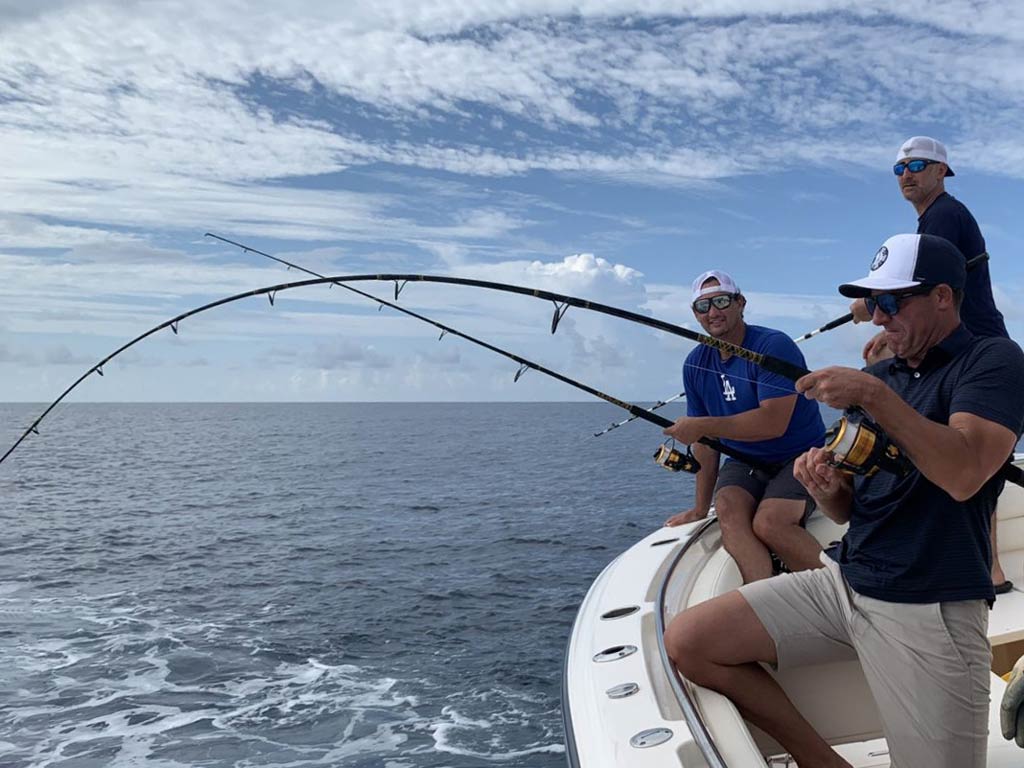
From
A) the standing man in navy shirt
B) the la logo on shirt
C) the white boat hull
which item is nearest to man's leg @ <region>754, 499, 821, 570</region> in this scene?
the white boat hull

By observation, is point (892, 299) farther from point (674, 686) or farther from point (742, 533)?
point (742, 533)

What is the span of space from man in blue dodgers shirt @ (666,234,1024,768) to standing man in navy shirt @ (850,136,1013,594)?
1468mm

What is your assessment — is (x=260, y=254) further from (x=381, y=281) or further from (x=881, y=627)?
(x=881, y=627)

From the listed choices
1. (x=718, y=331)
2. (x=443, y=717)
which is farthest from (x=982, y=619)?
(x=443, y=717)

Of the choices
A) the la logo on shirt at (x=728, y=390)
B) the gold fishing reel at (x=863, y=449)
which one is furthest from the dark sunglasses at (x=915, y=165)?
the gold fishing reel at (x=863, y=449)

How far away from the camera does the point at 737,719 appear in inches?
80.4

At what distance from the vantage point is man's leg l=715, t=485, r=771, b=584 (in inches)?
121

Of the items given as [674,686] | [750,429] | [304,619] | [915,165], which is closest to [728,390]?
[750,429]

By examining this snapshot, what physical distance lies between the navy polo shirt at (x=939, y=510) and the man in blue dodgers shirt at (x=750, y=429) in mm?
1155

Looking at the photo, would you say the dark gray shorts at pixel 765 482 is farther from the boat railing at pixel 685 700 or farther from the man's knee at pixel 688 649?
the man's knee at pixel 688 649

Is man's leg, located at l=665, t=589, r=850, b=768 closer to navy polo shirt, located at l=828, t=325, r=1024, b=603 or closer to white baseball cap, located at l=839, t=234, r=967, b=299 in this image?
navy polo shirt, located at l=828, t=325, r=1024, b=603

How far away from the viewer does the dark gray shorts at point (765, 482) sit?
3195 millimetres

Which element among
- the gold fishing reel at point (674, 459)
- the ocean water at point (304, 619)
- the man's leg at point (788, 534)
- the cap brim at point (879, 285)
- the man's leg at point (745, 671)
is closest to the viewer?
the cap brim at point (879, 285)

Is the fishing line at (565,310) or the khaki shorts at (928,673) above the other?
the fishing line at (565,310)
